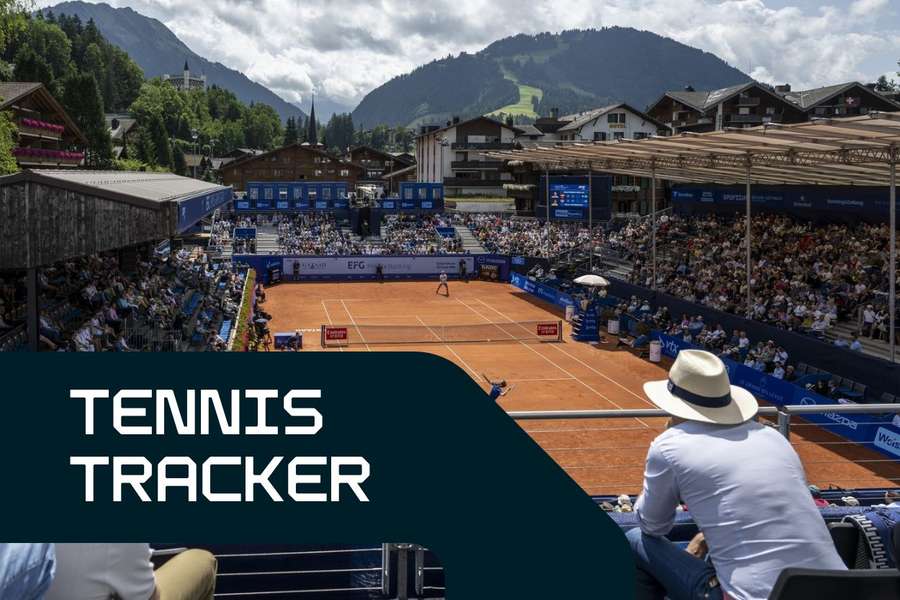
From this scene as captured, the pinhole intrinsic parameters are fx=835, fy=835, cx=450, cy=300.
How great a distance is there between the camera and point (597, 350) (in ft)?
114

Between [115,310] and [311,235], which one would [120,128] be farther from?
[115,310]


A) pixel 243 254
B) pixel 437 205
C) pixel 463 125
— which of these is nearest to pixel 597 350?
pixel 243 254

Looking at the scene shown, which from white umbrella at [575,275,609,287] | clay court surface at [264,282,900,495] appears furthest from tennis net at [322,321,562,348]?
white umbrella at [575,275,609,287]

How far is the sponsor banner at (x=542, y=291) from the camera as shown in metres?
45.7

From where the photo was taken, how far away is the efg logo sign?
773 inches

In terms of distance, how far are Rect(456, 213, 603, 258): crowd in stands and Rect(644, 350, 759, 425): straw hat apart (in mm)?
52622

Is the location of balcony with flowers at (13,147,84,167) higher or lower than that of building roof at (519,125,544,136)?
lower

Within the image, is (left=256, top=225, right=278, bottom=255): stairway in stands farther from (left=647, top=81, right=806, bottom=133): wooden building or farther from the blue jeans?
the blue jeans

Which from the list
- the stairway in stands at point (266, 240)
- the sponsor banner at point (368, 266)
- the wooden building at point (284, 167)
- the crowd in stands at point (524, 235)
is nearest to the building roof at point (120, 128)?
the wooden building at point (284, 167)

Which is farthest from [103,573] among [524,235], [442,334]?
[524,235]

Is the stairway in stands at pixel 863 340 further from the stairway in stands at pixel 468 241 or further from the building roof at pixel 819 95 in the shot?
the building roof at pixel 819 95

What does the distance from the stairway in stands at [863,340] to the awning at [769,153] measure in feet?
18.8

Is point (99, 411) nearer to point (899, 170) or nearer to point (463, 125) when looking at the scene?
point (899, 170)

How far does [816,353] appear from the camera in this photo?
2650 centimetres
